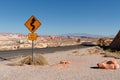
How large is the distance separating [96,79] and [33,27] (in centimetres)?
745

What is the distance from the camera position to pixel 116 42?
37.0m

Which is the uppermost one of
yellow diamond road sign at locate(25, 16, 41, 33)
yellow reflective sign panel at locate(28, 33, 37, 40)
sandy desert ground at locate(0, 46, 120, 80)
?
yellow diamond road sign at locate(25, 16, 41, 33)

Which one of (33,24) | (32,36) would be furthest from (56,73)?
(33,24)

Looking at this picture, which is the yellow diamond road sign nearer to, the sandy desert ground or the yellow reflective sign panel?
the yellow reflective sign panel

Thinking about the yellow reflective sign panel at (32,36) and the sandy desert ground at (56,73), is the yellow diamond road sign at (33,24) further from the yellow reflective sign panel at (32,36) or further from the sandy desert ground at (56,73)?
the sandy desert ground at (56,73)

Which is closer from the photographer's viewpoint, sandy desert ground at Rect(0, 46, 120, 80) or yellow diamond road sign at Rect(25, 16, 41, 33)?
sandy desert ground at Rect(0, 46, 120, 80)

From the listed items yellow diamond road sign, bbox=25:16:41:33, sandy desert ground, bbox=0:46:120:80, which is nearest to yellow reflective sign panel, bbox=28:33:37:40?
yellow diamond road sign, bbox=25:16:41:33

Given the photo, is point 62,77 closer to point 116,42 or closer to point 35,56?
point 35,56

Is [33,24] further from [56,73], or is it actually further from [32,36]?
[56,73]

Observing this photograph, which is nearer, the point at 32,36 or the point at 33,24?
the point at 33,24

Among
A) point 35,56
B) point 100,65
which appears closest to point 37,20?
point 35,56

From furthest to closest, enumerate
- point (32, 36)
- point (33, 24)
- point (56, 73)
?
1. point (32, 36)
2. point (33, 24)
3. point (56, 73)

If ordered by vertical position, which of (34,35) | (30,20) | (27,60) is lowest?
(27,60)

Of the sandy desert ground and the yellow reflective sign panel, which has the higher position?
the yellow reflective sign panel
